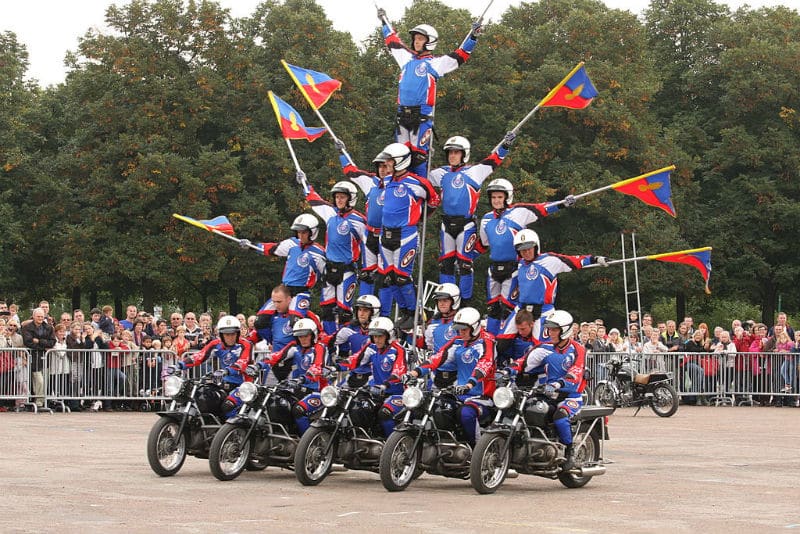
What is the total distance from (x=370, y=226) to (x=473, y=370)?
4.56m

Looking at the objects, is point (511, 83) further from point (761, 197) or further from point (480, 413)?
point (480, 413)

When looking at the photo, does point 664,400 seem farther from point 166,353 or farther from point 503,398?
point 503,398

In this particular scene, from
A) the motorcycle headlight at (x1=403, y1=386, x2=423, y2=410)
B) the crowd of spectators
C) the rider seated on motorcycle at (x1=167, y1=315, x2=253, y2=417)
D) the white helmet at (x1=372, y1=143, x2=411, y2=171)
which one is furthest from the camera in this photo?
the crowd of spectators

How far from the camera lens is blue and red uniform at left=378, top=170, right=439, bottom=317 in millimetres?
19047

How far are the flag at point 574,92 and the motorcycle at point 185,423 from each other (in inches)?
273

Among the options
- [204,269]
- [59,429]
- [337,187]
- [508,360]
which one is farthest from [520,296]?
[204,269]

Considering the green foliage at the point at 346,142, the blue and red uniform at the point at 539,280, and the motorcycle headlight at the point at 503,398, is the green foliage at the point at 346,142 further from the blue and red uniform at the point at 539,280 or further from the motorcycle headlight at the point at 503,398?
the motorcycle headlight at the point at 503,398

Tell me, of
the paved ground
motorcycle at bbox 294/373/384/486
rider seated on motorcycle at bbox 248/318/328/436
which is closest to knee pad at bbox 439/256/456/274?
rider seated on motorcycle at bbox 248/318/328/436

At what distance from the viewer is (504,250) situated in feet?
63.6

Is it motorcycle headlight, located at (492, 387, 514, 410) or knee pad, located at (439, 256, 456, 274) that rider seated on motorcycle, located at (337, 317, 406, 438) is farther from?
knee pad, located at (439, 256, 456, 274)

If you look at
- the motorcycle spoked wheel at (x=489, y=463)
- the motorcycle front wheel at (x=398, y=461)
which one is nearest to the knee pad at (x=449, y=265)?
the motorcycle front wheel at (x=398, y=461)

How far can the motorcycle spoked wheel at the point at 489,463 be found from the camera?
14219 mm

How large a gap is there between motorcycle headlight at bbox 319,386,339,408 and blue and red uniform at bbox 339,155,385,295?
4.40m

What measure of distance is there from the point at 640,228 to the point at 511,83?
6627 mm
